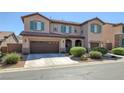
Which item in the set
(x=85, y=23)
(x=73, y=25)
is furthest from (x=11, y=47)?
(x=85, y=23)

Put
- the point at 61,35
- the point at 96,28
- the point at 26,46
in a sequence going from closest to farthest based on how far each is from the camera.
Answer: the point at 26,46 → the point at 61,35 → the point at 96,28

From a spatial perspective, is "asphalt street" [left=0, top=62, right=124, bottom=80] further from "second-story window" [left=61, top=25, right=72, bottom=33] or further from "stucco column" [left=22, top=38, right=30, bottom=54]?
Answer: "second-story window" [left=61, top=25, right=72, bottom=33]

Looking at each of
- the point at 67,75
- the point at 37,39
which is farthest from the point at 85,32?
the point at 67,75

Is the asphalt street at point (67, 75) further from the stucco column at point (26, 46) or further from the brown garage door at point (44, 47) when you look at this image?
the brown garage door at point (44, 47)

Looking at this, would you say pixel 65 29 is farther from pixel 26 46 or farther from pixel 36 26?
pixel 26 46

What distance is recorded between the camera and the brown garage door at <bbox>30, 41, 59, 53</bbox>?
2286 centimetres

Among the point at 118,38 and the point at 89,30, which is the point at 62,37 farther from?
the point at 118,38

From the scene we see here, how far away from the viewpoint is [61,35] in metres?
23.7

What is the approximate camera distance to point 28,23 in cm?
2230

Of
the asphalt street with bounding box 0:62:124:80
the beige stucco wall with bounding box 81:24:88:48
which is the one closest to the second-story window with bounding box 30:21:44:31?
the beige stucco wall with bounding box 81:24:88:48

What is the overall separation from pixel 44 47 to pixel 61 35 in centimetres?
335

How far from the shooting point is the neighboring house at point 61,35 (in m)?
22.3

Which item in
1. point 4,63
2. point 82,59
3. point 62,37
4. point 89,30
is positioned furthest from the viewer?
point 89,30

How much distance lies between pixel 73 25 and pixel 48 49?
258 inches
